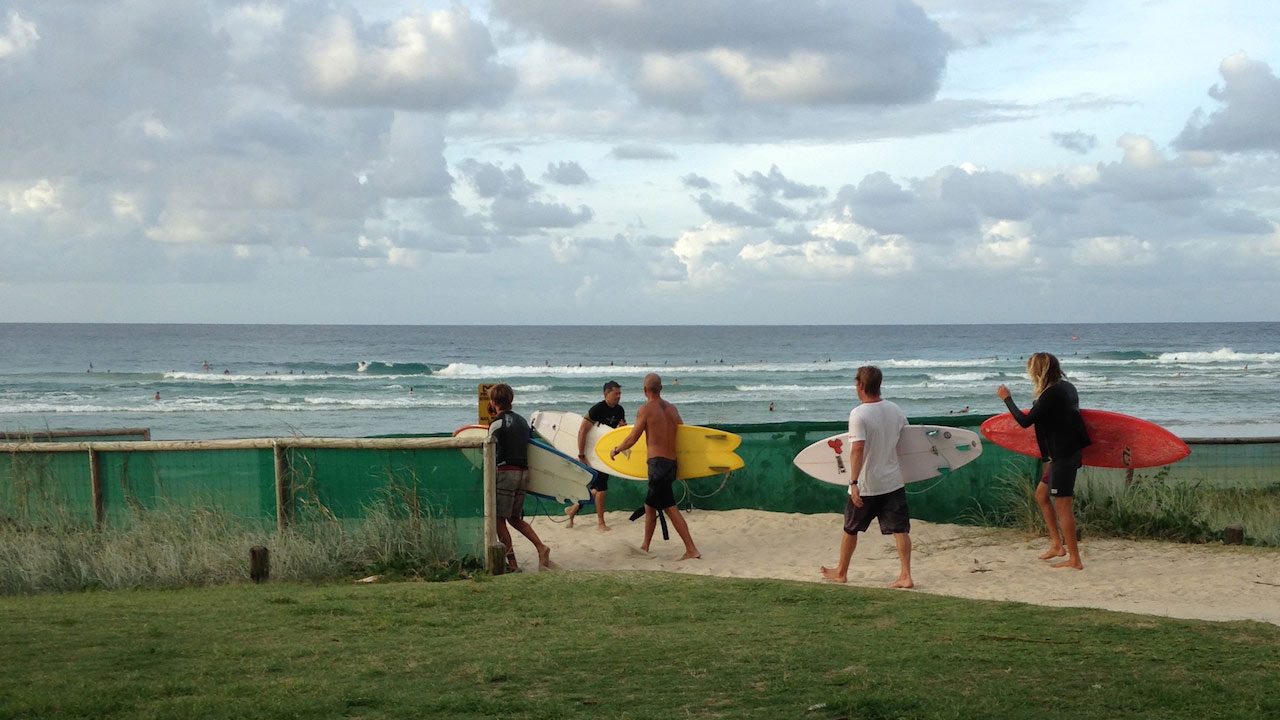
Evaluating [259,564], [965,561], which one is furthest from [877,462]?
[259,564]

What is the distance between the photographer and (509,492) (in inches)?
374

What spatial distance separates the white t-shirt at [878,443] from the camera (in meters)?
8.34

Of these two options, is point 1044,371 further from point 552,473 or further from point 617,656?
point 617,656

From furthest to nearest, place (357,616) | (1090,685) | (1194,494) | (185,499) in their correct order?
(1194,494) → (185,499) → (357,616) → (1090,685)

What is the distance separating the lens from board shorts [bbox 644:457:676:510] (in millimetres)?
10086

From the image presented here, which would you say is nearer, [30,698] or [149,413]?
[30,698]

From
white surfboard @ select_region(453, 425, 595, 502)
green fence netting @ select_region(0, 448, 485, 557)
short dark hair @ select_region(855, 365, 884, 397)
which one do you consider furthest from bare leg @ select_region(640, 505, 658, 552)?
short dark hair @ select_region(855, 365, 884, 397)

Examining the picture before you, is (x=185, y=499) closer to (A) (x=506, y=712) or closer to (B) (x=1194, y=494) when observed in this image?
(A) (x=506, y=712)

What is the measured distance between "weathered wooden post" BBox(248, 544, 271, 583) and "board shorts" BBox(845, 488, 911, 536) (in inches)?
168

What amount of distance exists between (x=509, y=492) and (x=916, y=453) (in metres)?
3.62

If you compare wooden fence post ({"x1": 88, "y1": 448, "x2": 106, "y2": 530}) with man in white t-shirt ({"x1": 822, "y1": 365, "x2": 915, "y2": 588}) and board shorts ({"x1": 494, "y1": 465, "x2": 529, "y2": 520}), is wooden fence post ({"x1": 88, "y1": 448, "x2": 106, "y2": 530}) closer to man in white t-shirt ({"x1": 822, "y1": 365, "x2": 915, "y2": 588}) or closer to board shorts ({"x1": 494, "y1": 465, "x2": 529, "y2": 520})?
board shorts ({"x1": 494, "y1": 465, "x2": 529, "y2": 520})

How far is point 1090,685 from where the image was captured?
5.14m

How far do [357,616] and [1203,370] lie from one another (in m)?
57.7

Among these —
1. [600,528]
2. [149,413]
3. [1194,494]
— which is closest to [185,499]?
[600,528]
